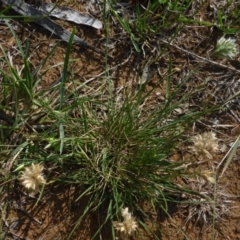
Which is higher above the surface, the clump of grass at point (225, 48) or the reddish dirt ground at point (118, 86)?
the clump of grass at point (225, 48)

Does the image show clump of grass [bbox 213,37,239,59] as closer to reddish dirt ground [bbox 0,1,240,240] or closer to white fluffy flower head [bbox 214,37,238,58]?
white fluffy flower head [bbox 214,37,238,58]

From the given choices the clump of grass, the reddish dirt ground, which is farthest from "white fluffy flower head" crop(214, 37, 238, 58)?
the reddish dirt ground

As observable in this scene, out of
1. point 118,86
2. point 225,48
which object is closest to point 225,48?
point 225,48

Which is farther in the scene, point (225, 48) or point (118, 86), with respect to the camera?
point (118, 86)

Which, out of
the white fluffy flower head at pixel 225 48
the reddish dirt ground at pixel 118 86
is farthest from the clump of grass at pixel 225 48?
the reddish dirt ground at pixel 118 86

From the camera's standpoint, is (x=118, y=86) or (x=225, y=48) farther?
(x=118, y=86)

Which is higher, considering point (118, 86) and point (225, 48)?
point (225, 48)

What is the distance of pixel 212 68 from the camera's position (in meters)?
2.31

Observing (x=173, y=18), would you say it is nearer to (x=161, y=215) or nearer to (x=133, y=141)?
(x=133, y=141)

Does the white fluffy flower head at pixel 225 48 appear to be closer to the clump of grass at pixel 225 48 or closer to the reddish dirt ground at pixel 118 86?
the clump of grass at pixel 225 48

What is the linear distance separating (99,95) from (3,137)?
1.33ft

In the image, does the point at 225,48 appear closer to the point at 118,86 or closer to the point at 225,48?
the point at 225,48

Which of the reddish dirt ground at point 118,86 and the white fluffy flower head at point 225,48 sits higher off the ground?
the white fluffy flower head at point 225,48

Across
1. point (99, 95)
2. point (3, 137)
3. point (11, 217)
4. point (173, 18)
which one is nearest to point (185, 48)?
point (173, 18)
